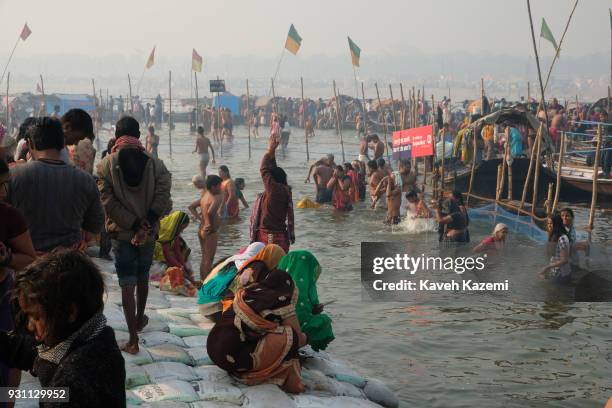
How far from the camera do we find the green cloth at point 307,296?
6.07 m

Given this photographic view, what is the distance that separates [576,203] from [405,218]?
14.9 feet

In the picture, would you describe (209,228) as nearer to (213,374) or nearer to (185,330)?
(185,330)

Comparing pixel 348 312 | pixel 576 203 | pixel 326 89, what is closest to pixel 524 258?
pixel 348 312

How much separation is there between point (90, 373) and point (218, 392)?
107 inches

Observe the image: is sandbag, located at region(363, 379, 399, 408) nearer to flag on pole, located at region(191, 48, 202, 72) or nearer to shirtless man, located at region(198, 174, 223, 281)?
shirtless man, located at region(198, 174, 223, 281)

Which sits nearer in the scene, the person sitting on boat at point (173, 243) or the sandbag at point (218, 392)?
the sandbag at point (218, 392)

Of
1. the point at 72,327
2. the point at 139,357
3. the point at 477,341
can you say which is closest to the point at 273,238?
the point at 477,341

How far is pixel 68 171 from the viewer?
472cm

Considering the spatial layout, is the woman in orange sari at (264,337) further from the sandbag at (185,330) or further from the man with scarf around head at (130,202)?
the sandbag at (185,330)

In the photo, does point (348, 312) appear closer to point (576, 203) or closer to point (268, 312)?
point (268, 312)

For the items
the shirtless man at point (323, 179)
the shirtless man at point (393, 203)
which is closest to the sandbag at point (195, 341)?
the shirtless man at point (393, 203)

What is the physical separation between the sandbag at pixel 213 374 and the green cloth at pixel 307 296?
0.67m

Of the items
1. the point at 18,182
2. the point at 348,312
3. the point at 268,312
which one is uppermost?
the point at 18,182

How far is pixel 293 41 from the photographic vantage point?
83.6ft
